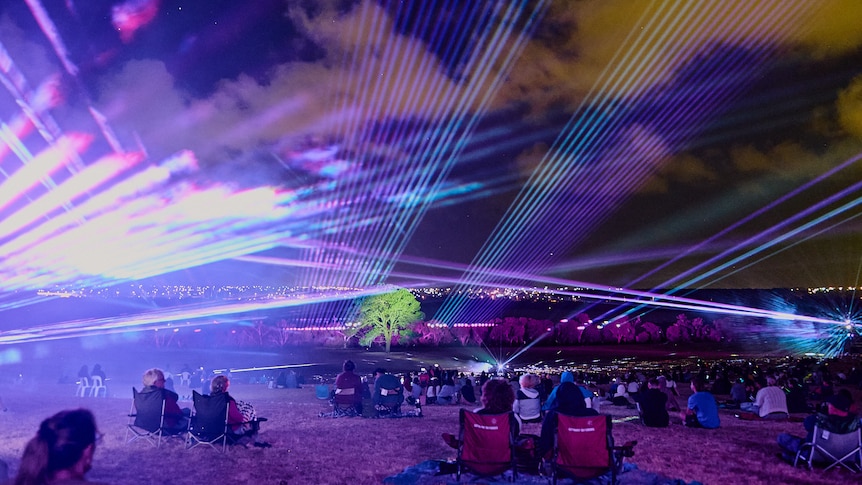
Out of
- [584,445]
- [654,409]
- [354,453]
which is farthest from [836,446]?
[354,453]

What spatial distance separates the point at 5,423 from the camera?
1140cm

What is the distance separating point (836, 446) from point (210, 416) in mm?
8793

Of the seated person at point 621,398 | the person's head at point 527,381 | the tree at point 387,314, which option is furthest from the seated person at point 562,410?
A: the tree at point 387,314

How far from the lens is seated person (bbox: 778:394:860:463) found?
23.8ft

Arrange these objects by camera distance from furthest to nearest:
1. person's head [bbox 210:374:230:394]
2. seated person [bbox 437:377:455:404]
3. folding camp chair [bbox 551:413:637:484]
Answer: seated person [bbox 437:377:455:404]
person's head [bbox 210:374:230:394]
folding camp chair [bbox 551:413:637:484]

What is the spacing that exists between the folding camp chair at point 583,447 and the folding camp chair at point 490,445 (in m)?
0.53

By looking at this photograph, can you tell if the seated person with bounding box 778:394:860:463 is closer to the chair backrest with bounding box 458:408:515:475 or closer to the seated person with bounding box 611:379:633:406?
the chair backrest with bounding box 458:408:515:475

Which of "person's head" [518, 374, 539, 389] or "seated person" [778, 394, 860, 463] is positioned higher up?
"person's head" [518, 374, 539, 389]

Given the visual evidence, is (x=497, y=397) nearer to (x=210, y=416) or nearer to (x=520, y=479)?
(x=520, y=479)

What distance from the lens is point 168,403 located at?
9195mm

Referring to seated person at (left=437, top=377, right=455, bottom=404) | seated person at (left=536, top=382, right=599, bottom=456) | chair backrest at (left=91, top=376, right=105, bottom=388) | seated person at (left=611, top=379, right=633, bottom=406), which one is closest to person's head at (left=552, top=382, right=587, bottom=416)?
seated person at (left=536, top=382, right=599, bottom=456)

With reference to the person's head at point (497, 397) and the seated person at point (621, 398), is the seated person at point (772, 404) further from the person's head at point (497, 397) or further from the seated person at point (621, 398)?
the person's head at point (497, 397)

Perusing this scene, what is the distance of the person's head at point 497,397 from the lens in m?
6.89

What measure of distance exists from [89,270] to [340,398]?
44.2 m
